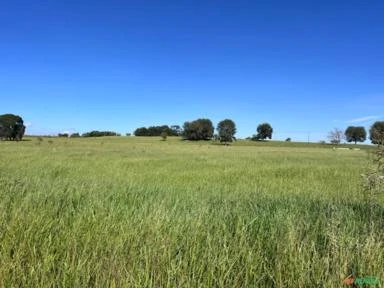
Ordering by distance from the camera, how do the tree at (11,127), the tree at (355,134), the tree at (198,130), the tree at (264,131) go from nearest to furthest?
the tree at (11,127) → the tree at (198,130) → the tree at (355,134) → the tree at (264,131)

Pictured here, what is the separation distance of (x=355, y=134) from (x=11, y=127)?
116 meters

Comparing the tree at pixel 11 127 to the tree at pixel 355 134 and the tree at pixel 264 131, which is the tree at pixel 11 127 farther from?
the tree at pixel 355 134

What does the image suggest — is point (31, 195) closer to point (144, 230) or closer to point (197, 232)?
point (144, 230)

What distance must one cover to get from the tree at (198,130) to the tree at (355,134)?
174 feet

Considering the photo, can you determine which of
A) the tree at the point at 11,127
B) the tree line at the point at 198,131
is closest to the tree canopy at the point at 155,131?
the tree line at the point at 198,131

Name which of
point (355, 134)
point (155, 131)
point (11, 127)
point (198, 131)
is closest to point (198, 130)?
point (198, 131)

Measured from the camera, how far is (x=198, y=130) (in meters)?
128

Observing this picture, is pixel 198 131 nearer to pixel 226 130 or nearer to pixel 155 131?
pixel 226 130

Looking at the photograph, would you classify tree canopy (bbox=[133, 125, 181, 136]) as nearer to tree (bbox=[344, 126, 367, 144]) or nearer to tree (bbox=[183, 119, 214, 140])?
tree (bbox=[183, 119, 214, 140])

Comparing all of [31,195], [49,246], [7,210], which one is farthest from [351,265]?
[31,195]

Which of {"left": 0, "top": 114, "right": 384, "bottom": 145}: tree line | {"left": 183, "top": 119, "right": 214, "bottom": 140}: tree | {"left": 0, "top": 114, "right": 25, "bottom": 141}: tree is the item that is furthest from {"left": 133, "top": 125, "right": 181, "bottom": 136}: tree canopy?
{"left": 0, "top": 114, "right": 25, "bottom": 141}: tree

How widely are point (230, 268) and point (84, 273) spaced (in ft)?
5.05

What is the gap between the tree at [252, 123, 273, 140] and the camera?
500 ft

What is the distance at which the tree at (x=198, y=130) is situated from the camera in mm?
127812
